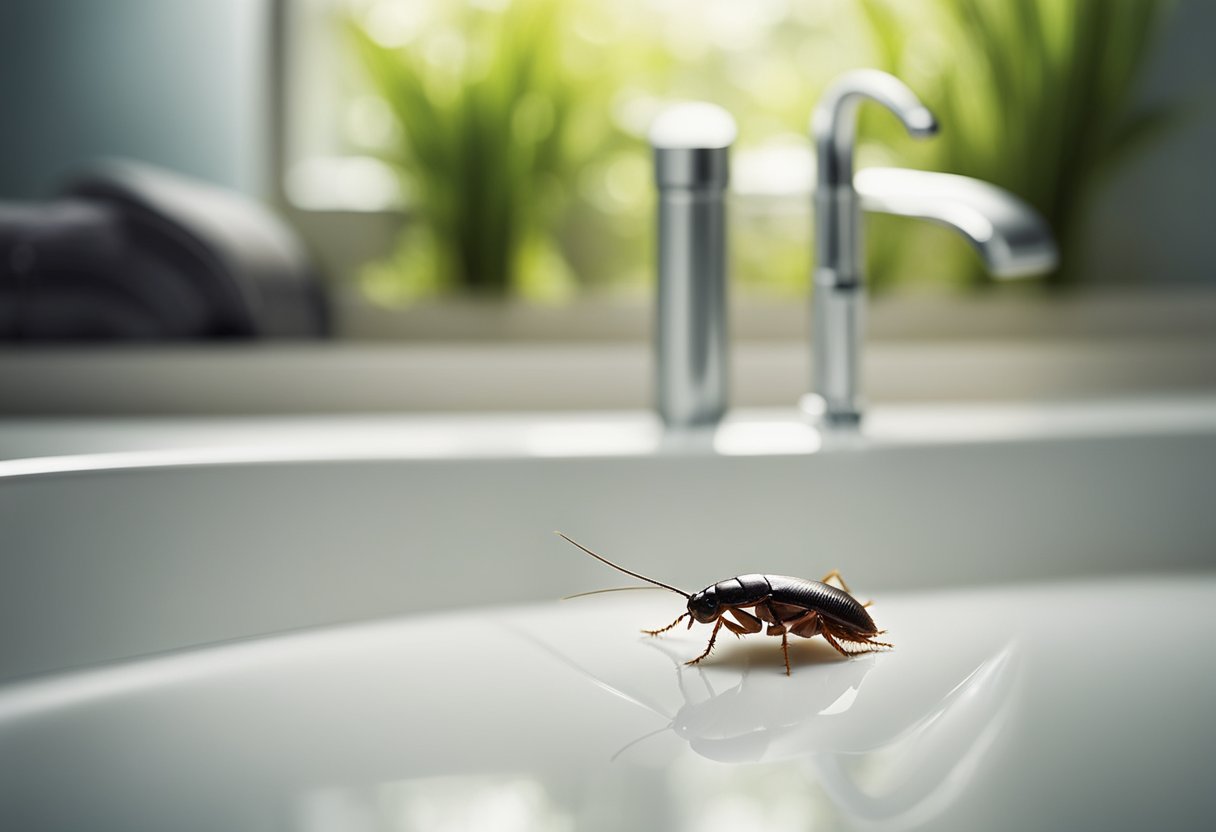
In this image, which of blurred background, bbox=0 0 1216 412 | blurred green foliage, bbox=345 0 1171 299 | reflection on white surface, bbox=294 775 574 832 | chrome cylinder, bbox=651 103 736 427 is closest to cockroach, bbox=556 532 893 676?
reflection on white surface, bbox=294 775 574 832

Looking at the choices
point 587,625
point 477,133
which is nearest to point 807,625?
point 587,625

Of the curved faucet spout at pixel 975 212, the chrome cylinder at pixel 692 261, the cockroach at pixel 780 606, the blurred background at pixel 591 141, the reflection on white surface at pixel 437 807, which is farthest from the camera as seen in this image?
the blurred background at pixel 591 141

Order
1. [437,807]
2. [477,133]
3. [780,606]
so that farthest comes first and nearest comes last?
[477,133] < [780,606] < [437,807]

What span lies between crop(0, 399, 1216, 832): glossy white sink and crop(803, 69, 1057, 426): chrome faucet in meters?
0.05

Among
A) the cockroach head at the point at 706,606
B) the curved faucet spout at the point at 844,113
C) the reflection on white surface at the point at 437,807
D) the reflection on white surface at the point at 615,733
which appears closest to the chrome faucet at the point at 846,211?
the curved faucet spout at the point at 844,113

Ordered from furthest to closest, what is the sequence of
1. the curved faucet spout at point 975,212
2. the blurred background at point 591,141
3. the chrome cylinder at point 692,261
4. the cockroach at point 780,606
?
the blurred background at point 591,141
the chrome cylinder at point 692,261
the curved faucet spout at point 975,212
the cockroach at point 780,606

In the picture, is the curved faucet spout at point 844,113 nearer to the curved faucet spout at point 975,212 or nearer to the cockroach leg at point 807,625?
→ the curved faucet spout at point 975,212

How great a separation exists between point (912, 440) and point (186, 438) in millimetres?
465

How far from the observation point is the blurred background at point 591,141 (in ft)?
4.13

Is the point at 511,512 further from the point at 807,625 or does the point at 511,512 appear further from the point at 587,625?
the point at 807,625

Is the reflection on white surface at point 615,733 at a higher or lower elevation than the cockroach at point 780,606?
lower

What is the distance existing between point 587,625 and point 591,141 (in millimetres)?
911

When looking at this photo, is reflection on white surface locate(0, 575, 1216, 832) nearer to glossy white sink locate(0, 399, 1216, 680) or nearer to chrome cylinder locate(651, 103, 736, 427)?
glossy white sink locate(0, 399, 1216, 680)

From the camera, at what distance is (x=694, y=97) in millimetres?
1456
